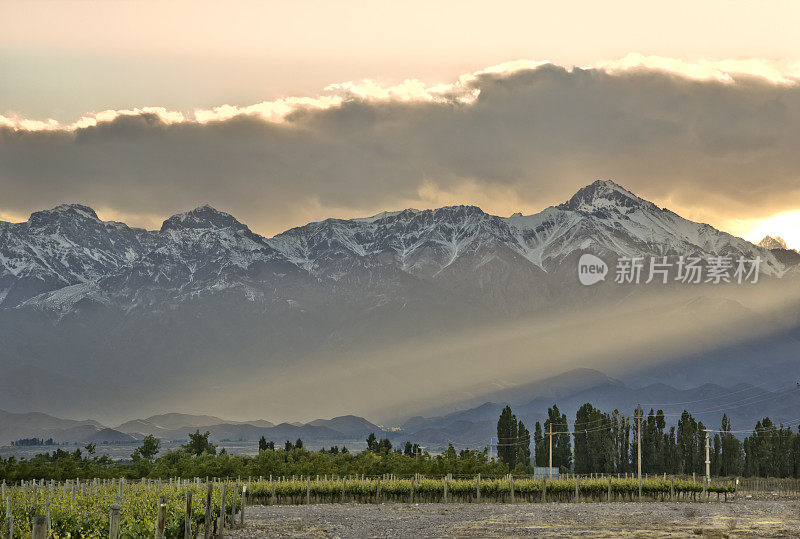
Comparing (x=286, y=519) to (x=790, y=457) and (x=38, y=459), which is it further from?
(x=790, y=457)

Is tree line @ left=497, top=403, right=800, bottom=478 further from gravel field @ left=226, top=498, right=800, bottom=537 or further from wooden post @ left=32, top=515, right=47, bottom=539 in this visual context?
wooden post @ left=32, top=515, right=47, bottom=539

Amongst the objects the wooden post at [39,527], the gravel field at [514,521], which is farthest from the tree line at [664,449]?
the wooden post at [39,527]

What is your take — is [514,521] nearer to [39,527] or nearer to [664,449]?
[39,527]

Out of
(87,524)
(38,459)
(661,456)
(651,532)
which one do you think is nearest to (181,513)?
(87,524)

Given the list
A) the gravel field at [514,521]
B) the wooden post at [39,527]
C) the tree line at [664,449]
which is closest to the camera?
the wooden post at [39,527]

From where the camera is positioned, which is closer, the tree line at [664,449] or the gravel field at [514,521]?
the gravel field at [514,521]

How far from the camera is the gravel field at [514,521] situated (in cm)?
5244

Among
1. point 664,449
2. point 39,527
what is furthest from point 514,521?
point 664,449

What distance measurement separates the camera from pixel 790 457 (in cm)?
16150

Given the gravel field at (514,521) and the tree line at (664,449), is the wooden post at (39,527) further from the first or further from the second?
the tree line at (664,449)

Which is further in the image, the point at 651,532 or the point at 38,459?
the point at 38,459

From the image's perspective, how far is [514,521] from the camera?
6209cm

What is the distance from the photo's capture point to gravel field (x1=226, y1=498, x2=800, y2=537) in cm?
5244

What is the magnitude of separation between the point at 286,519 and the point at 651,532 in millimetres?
25557
